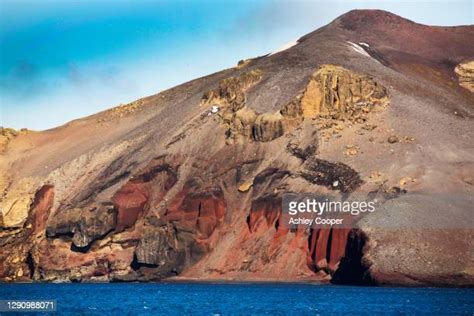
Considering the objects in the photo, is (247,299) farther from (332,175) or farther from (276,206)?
(332,175)

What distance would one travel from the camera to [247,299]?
126312 mm

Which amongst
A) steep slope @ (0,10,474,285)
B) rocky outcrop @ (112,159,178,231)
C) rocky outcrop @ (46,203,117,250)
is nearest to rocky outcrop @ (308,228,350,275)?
steep slope @ (0,10,474,285)

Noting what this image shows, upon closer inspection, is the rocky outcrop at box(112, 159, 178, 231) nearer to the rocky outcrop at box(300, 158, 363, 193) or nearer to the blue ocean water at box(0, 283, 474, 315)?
the rocky outcrop at box(300, 158, 363, 193)

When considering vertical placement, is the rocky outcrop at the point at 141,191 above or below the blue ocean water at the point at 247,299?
above

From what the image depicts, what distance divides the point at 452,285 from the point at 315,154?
158ft

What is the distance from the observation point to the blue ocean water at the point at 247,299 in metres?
108

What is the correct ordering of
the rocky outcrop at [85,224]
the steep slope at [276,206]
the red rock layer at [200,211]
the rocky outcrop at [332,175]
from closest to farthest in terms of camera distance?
the steep slope at [276,206], the rocky outcrop at [332,175], the red rock layer at [200,211], the rocky outcrop at [85,224]

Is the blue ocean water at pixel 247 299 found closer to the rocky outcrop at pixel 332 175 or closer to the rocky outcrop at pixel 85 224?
the rocky outcrop at pixel 332 175

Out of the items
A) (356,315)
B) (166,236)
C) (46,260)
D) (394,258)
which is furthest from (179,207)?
(356,315)

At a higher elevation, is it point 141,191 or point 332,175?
point 332,175

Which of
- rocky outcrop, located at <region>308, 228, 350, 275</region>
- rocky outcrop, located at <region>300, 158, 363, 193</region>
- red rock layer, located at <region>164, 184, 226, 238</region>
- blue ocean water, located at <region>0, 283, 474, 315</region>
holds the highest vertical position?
rocky outcrop, located at <region>300, 158, 363, 193</region>

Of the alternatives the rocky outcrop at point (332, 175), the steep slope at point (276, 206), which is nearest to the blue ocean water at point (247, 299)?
the steep slope at point (276, 206)

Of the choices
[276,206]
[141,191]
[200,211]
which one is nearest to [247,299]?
[276,206]

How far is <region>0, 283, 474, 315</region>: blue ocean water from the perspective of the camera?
10850 centimetres
